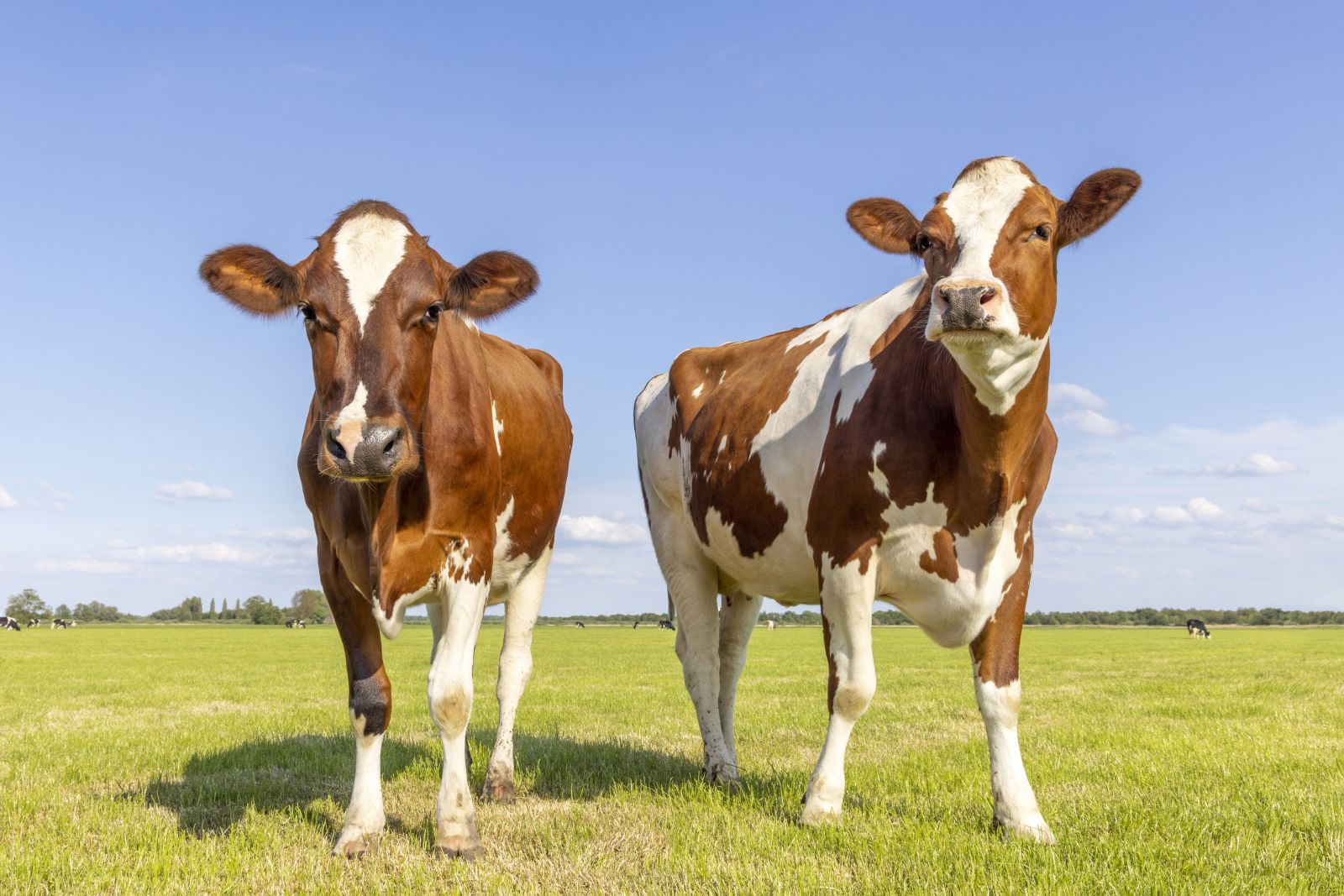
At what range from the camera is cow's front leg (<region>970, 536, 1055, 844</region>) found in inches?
214

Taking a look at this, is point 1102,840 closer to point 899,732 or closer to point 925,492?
point 925,492

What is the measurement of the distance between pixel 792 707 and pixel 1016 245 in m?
10.5

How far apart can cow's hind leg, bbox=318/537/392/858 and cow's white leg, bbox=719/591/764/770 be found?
308 cm

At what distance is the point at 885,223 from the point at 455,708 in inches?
148

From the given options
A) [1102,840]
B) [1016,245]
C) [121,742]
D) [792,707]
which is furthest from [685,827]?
[792,707]

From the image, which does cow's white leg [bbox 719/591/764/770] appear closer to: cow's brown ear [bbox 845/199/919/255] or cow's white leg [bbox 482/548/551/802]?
cow's white leg [bbox 482/548/551/802]

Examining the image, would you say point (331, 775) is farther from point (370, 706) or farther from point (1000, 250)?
point (1000, 250)

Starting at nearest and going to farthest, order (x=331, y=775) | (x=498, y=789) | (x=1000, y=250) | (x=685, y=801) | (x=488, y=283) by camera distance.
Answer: (x=1000, y=250) < (x=488, y=283) < (x=685, y=801) < (x=498, y=789) < (x=331, y=775)

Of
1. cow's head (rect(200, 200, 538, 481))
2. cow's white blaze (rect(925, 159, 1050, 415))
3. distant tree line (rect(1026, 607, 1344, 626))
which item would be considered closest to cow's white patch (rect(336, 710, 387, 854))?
cow's head (rect(200, 200, 538, 481))

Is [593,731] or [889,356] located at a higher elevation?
[889,356]

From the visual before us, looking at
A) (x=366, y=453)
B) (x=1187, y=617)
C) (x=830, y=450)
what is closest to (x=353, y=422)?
(x=366, y=453)

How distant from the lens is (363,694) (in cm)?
585

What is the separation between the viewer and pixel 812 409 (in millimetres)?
6695

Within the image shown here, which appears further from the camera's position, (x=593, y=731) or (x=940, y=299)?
(x=593, y=731)
